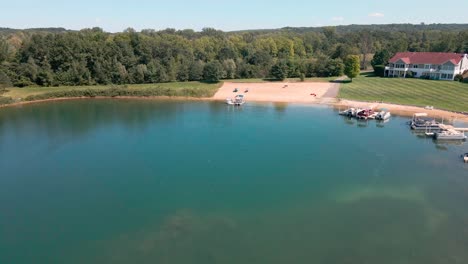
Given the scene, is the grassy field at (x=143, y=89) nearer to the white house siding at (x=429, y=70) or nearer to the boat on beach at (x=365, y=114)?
the boat on beach at (x=365, y=114)

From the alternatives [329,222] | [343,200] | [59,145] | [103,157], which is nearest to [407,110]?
[343,200]

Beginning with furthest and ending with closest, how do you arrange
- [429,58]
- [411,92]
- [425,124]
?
[429,58] → [411,92] → [425,124]

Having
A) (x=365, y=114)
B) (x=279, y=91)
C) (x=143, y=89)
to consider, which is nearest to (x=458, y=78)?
(x=365, y=114)

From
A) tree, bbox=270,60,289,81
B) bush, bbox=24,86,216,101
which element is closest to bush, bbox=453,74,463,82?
tree, bbox=270,60,289,81

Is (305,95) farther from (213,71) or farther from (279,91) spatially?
(213,71)

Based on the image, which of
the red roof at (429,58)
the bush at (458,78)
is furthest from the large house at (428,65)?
the bush at (458,78)

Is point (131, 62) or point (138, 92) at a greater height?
point (131, 62)
